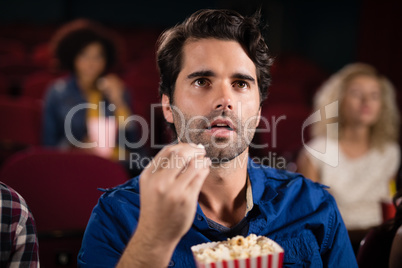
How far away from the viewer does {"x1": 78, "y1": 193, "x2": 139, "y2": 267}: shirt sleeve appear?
1.05 meters

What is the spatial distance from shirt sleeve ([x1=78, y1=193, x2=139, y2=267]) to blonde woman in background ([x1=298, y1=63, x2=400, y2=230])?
1.39 metres

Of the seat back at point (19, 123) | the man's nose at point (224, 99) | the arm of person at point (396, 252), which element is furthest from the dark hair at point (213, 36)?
the seat back at point (19, 123)

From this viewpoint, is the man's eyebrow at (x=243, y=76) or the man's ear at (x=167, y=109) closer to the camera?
the man's eyebrow at (x=243, y=76)

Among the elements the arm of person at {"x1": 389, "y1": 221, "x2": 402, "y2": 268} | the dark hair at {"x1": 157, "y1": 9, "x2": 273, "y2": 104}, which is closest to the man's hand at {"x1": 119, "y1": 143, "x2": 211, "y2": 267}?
the dark hair at {"x1": 157, "y1": 9, "x2": 273, "y2": 104}

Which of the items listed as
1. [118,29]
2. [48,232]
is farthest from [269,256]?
[118,29]

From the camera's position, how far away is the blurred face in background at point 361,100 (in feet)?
7.65

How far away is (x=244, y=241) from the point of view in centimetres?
86

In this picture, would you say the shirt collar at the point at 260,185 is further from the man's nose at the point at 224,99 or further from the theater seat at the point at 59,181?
the theater seat at the point at 59,181

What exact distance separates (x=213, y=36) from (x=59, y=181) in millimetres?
920

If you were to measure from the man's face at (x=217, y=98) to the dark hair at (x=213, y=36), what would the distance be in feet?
0.07

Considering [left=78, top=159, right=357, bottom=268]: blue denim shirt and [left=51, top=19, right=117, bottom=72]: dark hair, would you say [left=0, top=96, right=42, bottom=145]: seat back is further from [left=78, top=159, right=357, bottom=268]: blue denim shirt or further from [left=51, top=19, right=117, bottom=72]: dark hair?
[left=78, top=159, right=357, bottom=268]: blue denim shirt

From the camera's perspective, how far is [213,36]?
119cm

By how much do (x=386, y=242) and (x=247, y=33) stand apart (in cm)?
73

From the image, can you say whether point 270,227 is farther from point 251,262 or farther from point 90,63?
point 90,63
